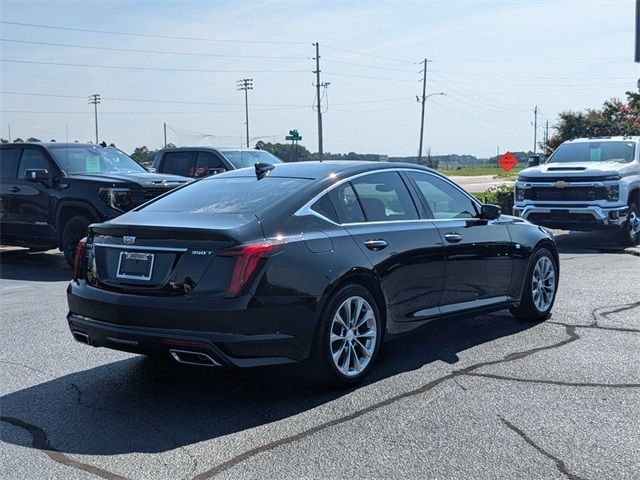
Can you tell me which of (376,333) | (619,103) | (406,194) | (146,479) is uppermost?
(619,103)

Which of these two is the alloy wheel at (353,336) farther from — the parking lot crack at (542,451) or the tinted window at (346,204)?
the parking lot crack at (542,451)

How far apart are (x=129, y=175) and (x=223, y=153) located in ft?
13.0

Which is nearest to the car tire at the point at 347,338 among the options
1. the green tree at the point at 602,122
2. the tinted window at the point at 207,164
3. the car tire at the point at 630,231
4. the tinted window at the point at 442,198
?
the tinted window at the point at 442,198

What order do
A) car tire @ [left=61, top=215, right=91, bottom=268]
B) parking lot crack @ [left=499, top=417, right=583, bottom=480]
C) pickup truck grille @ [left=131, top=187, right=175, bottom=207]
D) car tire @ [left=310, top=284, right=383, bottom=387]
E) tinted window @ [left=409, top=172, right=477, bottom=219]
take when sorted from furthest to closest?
car tire @ [left=61, top=215, right=91, bottom=268], pickup truck grille @ [left=131, top=187, right=175, bottom=207], tinted window @ [left=409, top=172, right=477, bottom=219], car tire @ [left=310, top=284, right=383, bottom=387], parking lot crack @ [left=499, top=417, right=583, bottom=480]

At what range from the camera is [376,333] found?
5617 mm

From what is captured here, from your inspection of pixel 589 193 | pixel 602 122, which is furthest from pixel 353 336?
pixel 602 122

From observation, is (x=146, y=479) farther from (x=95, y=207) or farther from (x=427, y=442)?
(x=95, y=207)

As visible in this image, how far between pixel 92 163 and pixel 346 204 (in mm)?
7855

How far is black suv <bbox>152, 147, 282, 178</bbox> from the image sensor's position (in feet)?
51.7

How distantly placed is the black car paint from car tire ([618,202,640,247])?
7.82m

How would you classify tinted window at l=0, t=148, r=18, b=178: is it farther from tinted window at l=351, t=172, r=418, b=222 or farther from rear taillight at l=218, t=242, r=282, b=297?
rear taillight at l=218, t=242, r=282, b=297

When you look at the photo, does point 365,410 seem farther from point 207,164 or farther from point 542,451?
point 207,164

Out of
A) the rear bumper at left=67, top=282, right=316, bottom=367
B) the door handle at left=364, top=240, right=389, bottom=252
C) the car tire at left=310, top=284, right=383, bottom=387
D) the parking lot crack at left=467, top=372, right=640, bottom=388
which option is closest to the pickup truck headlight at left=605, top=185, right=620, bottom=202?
the parking lot crack at left=467, top=372, right=640, bottom=388

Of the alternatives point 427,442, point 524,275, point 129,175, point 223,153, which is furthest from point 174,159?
point 427,442
